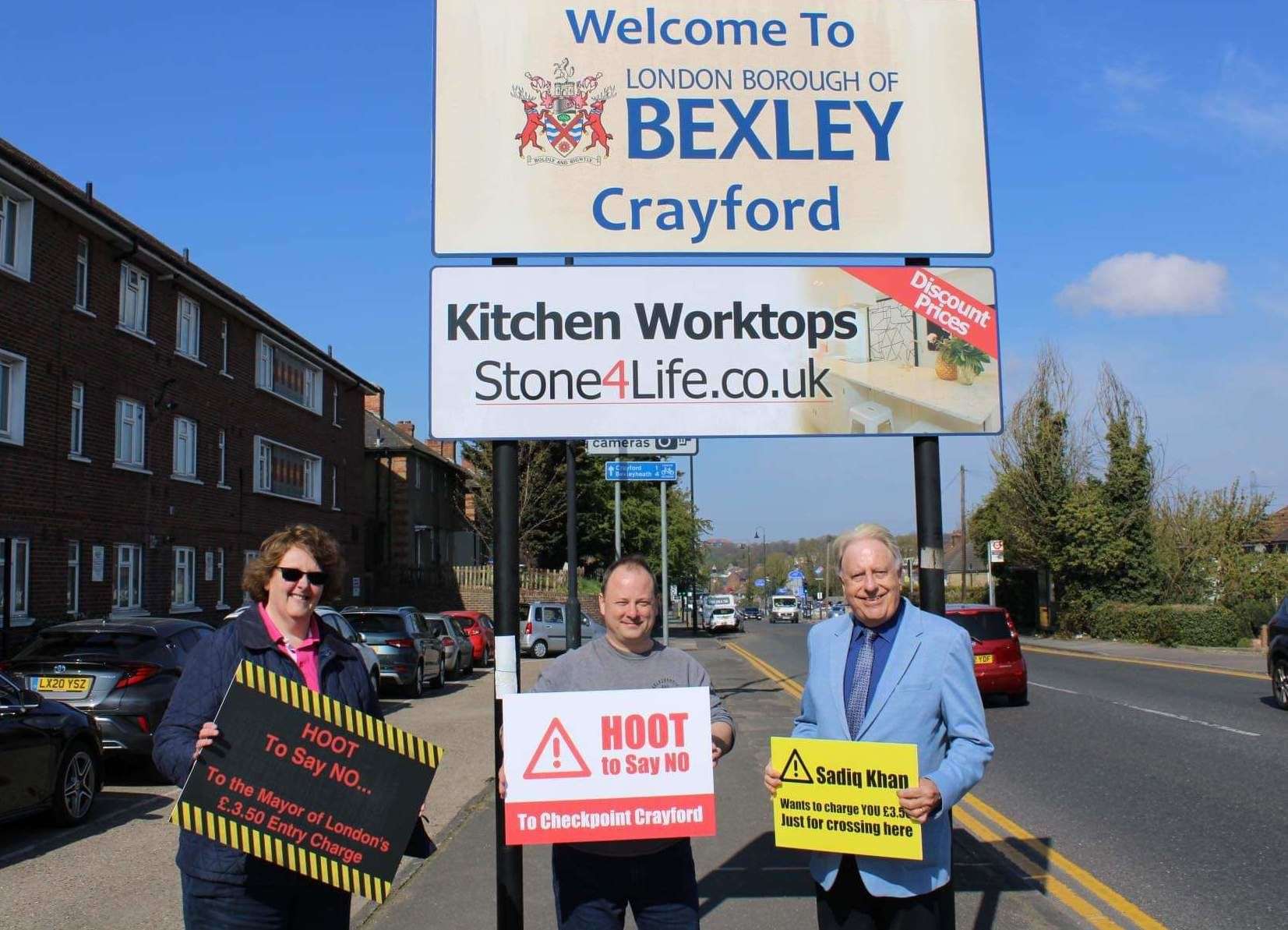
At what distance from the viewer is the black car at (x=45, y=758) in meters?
7.75

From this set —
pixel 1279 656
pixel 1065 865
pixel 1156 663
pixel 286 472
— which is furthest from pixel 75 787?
pixel 286 472

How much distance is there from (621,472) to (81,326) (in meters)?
11.2

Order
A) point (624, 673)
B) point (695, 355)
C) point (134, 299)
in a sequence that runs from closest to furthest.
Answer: point (624, 673) → point (695, 355) → point (134, 299)

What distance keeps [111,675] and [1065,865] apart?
8.24 meters

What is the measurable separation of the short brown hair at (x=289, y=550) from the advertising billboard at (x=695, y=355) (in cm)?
126

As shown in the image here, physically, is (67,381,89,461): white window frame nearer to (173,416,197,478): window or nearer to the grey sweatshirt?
(173,416,197,478): window

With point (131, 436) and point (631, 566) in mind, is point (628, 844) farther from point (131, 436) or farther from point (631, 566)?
point (131, 436)

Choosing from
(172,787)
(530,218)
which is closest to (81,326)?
(172,787)

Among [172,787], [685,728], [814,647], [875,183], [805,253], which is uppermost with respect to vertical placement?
[875,183]

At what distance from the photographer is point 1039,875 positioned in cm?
670

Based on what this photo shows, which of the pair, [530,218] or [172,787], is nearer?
[530,218]

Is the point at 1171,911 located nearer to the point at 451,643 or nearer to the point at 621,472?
the point at 621,472

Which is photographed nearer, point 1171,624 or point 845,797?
point 845,797

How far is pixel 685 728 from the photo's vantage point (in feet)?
12.3
